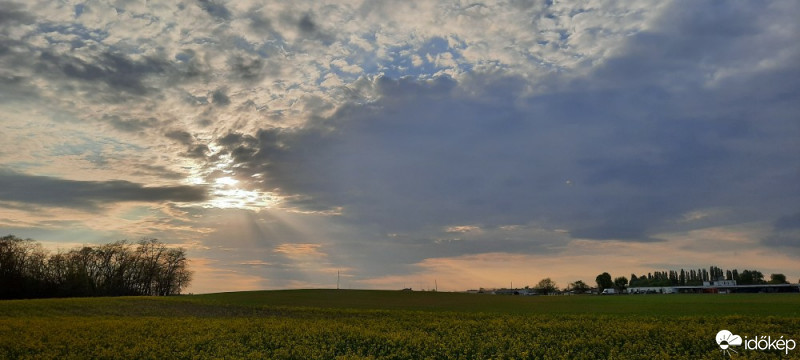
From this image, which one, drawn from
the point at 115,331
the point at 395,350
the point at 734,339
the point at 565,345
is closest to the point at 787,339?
the point at 734,339

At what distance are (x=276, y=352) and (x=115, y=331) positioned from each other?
15.6m

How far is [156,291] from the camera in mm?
140250

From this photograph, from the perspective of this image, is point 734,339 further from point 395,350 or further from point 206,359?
point 206,359

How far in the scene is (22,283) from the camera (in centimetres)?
10625

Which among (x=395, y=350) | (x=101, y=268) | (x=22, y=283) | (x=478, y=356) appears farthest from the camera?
(x=101, y=268)

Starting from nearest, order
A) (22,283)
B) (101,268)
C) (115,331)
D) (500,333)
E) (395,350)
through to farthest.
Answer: (395,350), (500,333), (115,331), (22,283), (101,268)

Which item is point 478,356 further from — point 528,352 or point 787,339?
point 787,339

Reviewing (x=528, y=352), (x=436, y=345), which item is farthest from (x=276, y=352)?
(x=528, y=352)

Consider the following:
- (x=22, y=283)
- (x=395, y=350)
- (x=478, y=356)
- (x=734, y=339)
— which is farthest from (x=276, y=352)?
(x=22, y=283)

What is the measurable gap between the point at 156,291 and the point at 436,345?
136 meters

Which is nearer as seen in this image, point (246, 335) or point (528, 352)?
point (528, 352)

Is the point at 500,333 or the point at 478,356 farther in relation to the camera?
the point at 500,333

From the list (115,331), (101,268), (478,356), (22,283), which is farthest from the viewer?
(101,268)

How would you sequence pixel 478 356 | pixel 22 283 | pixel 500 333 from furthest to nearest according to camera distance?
pixel 22 283 → pixel 500 333 → pixel 478 356
